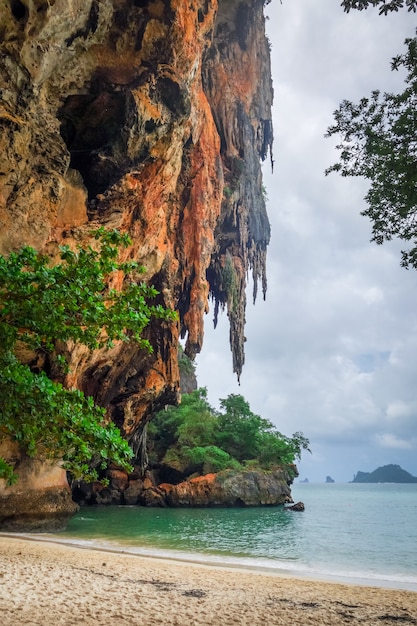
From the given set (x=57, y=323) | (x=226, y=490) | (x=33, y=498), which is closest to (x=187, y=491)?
(x=226, y=490)

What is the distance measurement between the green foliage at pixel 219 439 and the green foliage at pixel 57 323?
27846 mm

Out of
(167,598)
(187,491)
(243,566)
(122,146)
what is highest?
(122,146)

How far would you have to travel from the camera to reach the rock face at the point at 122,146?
1046 centimetres

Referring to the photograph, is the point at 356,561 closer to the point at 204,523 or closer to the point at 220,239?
the point at 204,523

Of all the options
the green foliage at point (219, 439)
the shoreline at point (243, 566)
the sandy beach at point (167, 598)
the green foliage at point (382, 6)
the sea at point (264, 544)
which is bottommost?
the sea at point (264, 544)

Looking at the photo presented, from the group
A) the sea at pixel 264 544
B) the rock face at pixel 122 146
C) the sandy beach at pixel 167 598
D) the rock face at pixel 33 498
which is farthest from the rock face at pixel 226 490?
the sandy beach at pixel 167 598

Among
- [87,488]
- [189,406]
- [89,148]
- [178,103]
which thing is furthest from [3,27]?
[189,406]

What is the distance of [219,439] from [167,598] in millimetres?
30307

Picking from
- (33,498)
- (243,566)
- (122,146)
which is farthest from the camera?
(122,146)

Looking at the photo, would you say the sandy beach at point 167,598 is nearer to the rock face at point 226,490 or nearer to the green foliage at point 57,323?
the green foliage at point 57,323

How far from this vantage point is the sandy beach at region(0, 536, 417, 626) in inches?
→ 162

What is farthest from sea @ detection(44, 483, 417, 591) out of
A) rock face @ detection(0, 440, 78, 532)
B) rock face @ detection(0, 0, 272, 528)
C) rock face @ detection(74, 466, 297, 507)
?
rock face @ detection(74, 466, 297, 507)

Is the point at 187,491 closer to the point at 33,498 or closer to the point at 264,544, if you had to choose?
the point at 264,544

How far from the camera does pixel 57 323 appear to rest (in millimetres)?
4270
